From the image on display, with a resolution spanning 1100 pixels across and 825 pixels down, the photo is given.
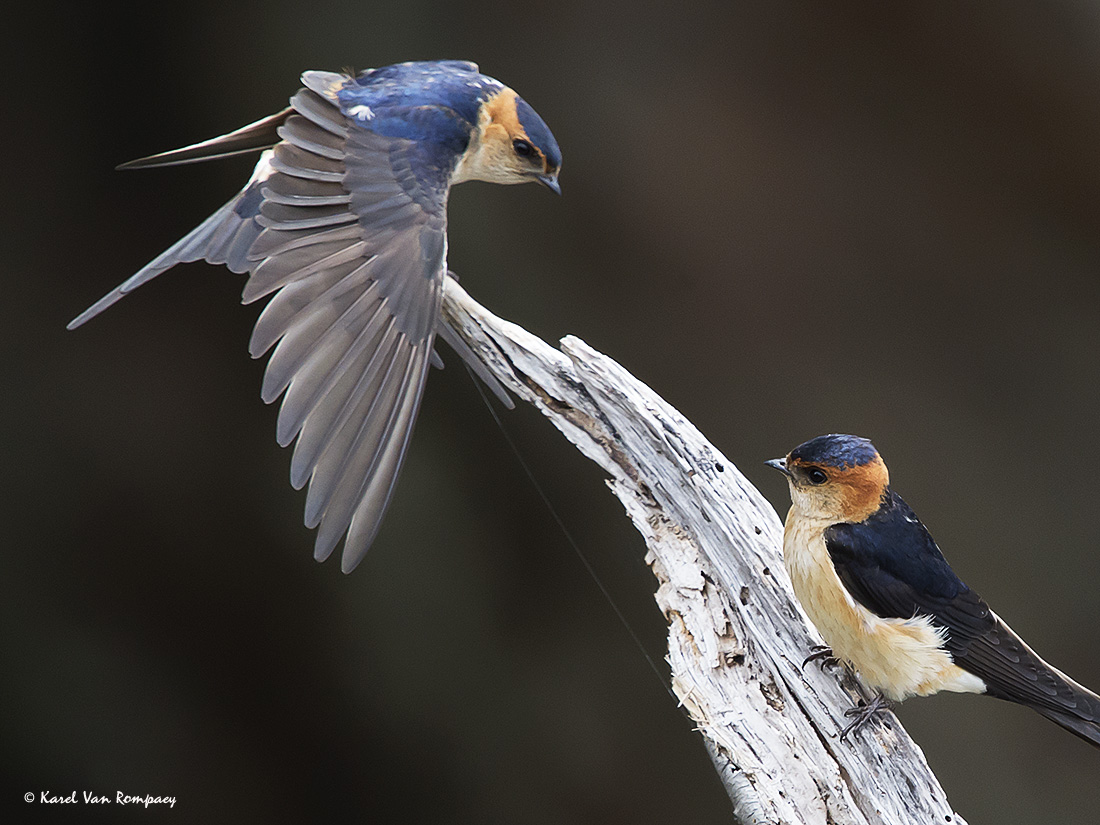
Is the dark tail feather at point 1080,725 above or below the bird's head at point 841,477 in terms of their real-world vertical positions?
below

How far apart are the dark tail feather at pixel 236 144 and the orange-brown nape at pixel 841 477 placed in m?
0.97

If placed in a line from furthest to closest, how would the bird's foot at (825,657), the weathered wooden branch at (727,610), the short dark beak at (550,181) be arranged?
the short dark beak at (550,181) → the bird's foot at (825,657) → the weathered wooden branch at (727,610)

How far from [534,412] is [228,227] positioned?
3.68 ft

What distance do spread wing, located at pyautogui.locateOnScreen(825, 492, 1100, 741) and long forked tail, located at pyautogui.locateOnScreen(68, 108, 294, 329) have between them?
990 millimetres

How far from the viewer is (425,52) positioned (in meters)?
2.27

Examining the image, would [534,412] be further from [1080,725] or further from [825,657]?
[1080,725]

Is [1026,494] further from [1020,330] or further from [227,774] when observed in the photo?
[227,774]

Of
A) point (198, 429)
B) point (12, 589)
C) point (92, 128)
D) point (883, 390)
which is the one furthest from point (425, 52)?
point (12, 589)

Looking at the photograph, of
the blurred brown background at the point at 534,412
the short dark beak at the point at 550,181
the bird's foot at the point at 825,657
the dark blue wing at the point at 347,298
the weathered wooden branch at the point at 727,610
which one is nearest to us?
the dark blue wing at the point at 347,298

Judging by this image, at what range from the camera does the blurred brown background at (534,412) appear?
225 centimetres

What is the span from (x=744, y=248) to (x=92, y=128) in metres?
1.62

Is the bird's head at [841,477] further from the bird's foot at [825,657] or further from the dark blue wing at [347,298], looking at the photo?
the dark blue wing at [347,298]

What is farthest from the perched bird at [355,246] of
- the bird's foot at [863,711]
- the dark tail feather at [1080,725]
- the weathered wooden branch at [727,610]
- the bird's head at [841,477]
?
the dark tail feather at [1080,725]

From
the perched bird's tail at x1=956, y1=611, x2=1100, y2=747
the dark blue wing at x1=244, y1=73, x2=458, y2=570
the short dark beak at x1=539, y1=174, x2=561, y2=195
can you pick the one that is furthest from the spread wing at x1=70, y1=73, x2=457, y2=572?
the perched bird's tail at x1=956, y1=611, x2=1100, y2=747
